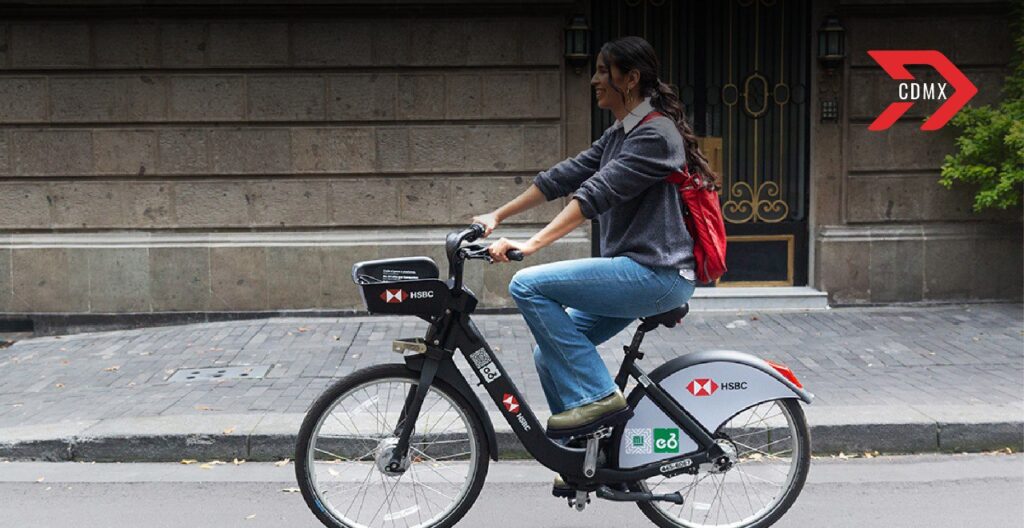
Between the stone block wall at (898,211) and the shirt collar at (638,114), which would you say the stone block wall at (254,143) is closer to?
the stone block wall at (898,211)

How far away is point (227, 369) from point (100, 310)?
9.45ft

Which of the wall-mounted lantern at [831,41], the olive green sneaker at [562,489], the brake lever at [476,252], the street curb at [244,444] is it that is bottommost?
the street curb at [244,444]

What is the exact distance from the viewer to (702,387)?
4.07 metres

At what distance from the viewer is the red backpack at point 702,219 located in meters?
3.93

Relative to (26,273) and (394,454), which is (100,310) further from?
(394,454)

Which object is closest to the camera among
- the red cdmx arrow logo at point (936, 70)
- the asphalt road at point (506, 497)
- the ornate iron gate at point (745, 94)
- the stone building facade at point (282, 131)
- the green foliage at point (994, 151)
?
the asphalt road at point (506, 497)

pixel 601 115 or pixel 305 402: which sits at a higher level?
pixel 601 115

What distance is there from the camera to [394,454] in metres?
4.04

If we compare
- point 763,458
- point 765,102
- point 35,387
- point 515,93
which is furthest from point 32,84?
point 763,458

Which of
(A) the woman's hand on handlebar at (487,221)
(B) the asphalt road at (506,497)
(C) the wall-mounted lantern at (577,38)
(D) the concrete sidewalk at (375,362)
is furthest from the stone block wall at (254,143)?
(A) the woman's hand on handlebar at (487,221)

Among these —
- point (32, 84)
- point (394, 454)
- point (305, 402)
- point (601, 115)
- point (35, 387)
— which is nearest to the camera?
point (394, 454)

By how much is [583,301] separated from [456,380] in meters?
0.58

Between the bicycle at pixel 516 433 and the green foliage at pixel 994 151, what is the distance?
6.25 meters

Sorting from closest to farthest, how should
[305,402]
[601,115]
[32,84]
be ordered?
[305,402]
[32,84]
[601,115]
